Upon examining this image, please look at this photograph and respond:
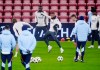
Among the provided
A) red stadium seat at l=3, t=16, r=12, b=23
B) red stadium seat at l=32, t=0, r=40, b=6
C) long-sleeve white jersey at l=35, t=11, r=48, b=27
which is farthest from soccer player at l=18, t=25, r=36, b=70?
red stadium seat at l=32, t=0, r=40, b=6

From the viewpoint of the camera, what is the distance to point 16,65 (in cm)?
2080

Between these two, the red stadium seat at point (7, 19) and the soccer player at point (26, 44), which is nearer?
the soccer player at point (26, 44)

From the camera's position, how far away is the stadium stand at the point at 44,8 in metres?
33.0

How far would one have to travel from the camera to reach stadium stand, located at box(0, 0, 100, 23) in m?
33.0

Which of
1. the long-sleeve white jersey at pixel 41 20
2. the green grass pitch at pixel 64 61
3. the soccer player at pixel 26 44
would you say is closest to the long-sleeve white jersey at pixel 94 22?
the green grass pitch at pixel 64 61

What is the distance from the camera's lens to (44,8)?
3306 cm

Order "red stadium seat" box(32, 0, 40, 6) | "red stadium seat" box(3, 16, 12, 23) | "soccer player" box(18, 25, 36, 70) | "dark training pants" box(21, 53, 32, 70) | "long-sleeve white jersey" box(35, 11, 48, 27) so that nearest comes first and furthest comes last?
"soccer player" box(18, 25, 36, 70) < "dark training pants" box(21, 53, 32, 70) < "long-sleeve white jersey" box(35, 11, 48, 27) < "red stadium seat" box(3, 16, 12, 23) < "red stadium seat" box(32, 0, 40, 6)

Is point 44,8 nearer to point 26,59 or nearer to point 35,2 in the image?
point 35,2

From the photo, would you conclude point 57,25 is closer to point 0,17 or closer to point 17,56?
point 17,56

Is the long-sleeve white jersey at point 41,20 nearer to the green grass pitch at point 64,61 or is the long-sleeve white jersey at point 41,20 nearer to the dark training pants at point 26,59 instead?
the green grass pitch at point 64,61

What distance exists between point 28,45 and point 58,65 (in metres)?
4.50

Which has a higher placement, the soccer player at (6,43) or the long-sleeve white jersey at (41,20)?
the soccer player at (6,43)

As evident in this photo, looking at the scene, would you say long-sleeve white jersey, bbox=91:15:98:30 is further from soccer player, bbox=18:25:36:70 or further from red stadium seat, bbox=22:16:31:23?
soccer player, bbox=18:25:36:70

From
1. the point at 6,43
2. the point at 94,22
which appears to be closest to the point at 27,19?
the point at 94,22
